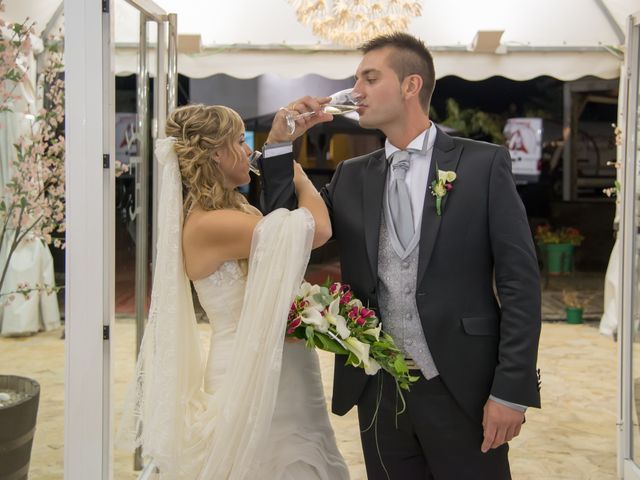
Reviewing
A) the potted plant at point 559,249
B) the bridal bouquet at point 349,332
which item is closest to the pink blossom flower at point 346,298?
the bridal bouquet at point 349,332

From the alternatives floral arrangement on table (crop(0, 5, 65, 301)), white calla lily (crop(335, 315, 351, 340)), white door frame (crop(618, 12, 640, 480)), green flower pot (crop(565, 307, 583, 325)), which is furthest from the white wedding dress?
green flower pot (crop(565, 307, 583, 325))

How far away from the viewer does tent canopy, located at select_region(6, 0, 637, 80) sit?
627cm

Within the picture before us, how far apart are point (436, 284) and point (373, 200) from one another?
309mm

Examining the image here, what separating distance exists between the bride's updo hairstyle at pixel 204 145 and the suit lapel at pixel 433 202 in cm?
62

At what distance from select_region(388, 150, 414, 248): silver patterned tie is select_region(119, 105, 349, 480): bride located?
200mm

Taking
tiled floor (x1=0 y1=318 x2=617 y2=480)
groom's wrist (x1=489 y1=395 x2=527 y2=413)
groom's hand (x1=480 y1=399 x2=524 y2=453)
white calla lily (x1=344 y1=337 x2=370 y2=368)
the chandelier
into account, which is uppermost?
the chandelier

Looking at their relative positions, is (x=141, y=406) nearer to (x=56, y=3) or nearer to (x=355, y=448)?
(x=56, y=3)

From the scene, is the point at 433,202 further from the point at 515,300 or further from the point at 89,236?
the point at 89,236

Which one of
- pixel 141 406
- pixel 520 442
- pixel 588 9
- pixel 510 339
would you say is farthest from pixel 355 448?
pixel 588 9

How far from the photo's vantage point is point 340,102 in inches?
88.9

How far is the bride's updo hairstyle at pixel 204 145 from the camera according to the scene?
2.35m

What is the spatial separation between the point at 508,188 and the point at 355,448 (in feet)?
8.65

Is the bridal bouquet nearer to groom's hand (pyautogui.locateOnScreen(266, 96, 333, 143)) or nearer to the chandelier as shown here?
groom's hand (pyautogui.locateOnScreen(266, 96, 333, 143))

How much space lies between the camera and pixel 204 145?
7.75ft
